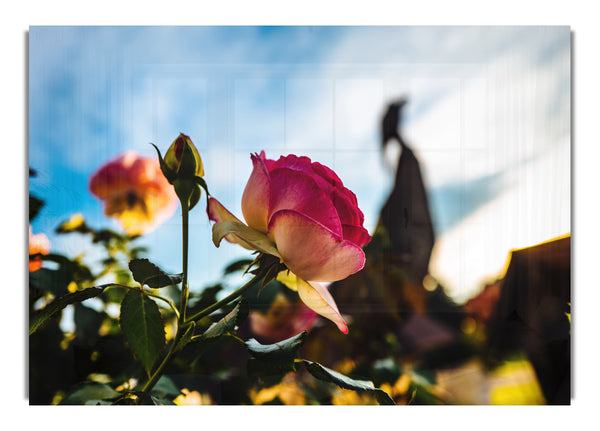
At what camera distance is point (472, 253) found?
1.35m

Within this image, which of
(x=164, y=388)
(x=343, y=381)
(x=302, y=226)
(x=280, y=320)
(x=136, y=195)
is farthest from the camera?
(x=136, y=195)

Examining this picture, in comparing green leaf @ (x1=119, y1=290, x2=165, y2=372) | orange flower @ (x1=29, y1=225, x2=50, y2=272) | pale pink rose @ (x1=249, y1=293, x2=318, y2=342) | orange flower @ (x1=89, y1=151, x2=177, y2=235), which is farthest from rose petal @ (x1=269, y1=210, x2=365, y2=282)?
orange flower @ (x1=29, y1=225, x2=50, y2=272)

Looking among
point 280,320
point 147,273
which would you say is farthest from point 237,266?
point 147,273

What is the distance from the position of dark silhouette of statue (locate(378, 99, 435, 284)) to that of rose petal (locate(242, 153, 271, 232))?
658 millimetres

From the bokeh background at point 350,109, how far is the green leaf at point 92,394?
512mm

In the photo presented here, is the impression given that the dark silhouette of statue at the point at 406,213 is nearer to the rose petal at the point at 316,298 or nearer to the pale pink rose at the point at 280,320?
the pale pink rose at the point at 280,320

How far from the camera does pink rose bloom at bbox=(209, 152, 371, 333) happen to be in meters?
0.69

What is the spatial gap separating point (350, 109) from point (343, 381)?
28.6 inches

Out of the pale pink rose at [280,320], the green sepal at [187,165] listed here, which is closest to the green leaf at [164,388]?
the pale pink rose at [280,320]

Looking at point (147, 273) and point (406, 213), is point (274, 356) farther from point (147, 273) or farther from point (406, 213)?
point (406, 213)

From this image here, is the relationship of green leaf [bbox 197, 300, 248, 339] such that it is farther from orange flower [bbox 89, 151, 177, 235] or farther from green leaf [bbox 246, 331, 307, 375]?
orange flower [bbox 89, 151, 177, 235]

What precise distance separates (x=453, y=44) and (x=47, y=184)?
112cm

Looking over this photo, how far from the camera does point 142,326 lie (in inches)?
31.3
